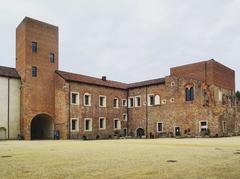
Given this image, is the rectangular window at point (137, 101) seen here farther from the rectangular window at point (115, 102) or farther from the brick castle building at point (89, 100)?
the rectangular window at point (115, 102)

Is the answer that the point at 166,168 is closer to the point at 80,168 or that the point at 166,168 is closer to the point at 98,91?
the point at 80,168

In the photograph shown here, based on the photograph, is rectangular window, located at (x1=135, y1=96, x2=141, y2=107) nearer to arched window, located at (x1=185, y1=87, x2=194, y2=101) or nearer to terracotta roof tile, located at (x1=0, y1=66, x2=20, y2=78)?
arched window, located at (x1=185, y1=87, x2=194, y2=101)

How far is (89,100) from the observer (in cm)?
3947

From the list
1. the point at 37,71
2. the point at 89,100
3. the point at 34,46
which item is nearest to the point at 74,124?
the point at 89,100

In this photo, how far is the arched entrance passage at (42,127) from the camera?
37938 millimetres

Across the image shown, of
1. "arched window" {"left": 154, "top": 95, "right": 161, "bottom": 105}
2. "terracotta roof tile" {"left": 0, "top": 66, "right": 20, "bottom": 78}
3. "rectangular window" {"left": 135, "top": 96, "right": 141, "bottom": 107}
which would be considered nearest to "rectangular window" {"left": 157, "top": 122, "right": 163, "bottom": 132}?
"arched window" {"left": 154, "top": 95, "right": 161, "bottom": 105}

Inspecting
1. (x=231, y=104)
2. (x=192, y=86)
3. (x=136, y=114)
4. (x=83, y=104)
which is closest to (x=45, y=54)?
(x=83, y=104)

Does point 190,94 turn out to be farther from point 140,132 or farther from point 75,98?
point 75,98

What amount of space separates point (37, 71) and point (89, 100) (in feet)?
24.9

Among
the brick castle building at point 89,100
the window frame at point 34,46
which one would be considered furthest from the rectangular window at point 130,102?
the window frame at point 34,46

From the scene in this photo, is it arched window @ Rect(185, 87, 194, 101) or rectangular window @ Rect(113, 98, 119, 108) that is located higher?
arched window @ Rect(185, 87, 194, 101)

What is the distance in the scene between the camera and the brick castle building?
3550cm

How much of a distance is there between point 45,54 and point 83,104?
310 inches

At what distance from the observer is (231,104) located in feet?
133
